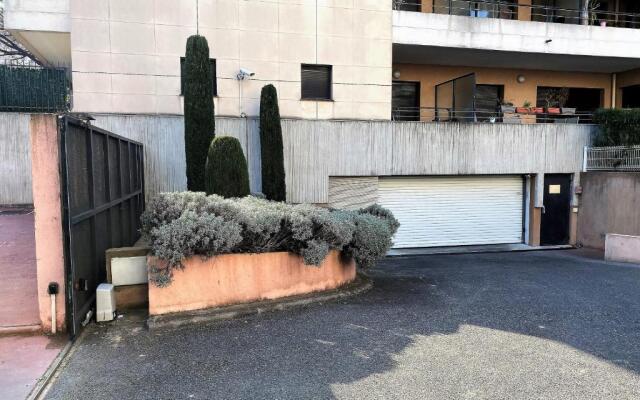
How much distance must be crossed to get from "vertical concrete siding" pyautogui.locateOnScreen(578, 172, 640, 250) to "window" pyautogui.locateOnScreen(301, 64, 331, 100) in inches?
A: 351

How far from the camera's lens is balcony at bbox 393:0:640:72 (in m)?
13.2

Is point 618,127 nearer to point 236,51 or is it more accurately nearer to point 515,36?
point 515,36

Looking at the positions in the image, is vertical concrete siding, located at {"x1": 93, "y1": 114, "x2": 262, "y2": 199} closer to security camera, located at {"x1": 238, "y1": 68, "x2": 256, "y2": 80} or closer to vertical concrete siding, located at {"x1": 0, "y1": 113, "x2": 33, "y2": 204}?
security camera, located at {"x1": 238, "y1": 68, "x2": 256, "y2": 80}

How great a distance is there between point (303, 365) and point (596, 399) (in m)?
2.64

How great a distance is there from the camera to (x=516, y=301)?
731cm

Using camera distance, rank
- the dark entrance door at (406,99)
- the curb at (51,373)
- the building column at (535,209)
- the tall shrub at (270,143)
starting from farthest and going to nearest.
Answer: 1. the dark entrance door at (406,99)
2. the building column at (535,209)
3. the tall shrub at (270,143)
4. the curb at (51,373)

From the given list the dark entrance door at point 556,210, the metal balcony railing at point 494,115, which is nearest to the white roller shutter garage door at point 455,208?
the dark entrance door at point 556,210

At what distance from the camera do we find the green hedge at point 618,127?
13.8 metres

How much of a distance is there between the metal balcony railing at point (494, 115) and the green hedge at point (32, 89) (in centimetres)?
992

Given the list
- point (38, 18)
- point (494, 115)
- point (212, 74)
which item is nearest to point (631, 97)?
point (494, 115)

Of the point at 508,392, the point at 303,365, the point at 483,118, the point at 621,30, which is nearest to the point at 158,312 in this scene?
the point at 303,365

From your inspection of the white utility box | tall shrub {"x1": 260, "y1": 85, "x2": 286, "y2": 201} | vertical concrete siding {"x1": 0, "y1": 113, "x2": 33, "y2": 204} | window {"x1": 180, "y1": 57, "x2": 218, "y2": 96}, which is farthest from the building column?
vertical concrete siding {"x1": 0, "y1": 113, "x2": 33, "y2": 204}

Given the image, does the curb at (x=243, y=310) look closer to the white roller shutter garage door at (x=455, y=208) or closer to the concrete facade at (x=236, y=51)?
the concrete facade at (x=236, y=51)

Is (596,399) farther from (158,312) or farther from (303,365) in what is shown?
(158,312)
